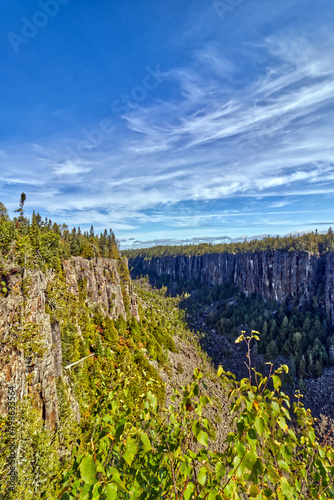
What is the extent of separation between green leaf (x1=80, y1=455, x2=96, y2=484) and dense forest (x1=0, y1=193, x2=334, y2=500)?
0.04 ft

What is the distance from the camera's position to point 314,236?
138500 mm

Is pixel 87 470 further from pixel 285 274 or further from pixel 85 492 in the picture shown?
pixel 285 274

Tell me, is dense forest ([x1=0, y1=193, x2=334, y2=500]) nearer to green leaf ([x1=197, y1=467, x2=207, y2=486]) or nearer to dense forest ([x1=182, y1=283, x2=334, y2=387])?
green leaf ([x1=197, y1=467, x2=207, y2=486])

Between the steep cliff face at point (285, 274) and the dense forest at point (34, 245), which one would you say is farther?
the steep cliff face at point (285, 274)

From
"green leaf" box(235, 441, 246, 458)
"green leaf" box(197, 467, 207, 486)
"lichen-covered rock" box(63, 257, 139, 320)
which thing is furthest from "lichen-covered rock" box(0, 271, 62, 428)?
"lichen-covered rock" box(63, 257, 139, 320)

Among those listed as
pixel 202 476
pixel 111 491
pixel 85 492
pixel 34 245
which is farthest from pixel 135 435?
pixel 34 245

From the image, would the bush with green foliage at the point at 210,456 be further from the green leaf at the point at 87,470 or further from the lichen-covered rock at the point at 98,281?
the lichen-covered rock at the point at 98,281

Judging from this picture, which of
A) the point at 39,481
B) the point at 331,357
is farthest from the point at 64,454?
the point at 331,357

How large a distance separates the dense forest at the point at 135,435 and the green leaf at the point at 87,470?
1 centimetres

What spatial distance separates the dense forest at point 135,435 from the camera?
3.09 m

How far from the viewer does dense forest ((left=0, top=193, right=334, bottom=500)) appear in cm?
309

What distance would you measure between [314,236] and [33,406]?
16005 centimetres

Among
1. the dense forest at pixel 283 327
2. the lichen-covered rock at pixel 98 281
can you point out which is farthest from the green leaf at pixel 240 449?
the dense forest at pixel 283 327

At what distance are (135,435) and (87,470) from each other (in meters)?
1.01
